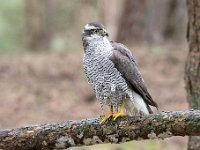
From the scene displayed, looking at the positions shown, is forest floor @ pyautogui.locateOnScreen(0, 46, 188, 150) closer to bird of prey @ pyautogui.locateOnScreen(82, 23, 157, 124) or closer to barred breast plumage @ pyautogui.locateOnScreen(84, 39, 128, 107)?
bird of prey @ pyautogui.locateOnScreen(82, 23, 157, 124)

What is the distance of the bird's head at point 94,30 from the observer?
19.3 feet

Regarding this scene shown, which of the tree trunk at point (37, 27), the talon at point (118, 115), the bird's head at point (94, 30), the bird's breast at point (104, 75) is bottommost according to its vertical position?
the talon at point (118, 115)

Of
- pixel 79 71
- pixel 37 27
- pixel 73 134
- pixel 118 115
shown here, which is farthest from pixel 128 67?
pixel 37 27

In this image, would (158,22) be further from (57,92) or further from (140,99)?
(140,99)

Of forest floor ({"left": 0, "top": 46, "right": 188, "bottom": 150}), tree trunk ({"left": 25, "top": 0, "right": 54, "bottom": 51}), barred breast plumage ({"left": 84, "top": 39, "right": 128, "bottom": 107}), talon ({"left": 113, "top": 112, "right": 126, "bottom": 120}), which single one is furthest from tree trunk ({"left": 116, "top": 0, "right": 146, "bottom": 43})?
talon ({"left": 113, "top": 112, "right": 126, "bottom": 120})

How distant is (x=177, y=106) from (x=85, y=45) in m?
6.07

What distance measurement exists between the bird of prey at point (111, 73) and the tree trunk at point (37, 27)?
44.2ft

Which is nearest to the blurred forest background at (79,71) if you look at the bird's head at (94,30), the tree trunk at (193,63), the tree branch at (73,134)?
the tree trunk at (193,63)

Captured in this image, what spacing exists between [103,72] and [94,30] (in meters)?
0.45

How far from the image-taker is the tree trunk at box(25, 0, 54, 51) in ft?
64.1

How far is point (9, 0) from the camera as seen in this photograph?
28.6 metres

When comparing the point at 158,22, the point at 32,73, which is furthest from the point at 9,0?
the point at 32,73

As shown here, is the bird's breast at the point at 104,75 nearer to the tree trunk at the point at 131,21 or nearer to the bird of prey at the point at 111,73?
the bird of prey at the point at 111,73

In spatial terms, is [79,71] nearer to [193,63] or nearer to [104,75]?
[193,63]
